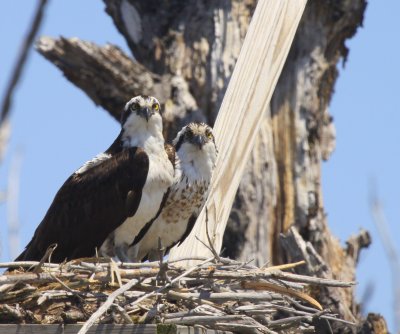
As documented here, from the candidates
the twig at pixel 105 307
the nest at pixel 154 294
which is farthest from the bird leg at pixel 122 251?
the twig at pixel 105 307

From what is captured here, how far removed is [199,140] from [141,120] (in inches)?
16.1

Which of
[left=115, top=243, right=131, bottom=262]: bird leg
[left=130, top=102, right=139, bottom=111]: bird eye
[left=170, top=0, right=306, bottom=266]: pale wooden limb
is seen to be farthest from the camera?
[left=130, top=102, right=139, bottom=111]: bird eye

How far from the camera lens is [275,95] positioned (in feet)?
30.1

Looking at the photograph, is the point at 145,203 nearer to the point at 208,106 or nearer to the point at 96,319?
the point at 96,319

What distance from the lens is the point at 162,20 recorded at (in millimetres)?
9086

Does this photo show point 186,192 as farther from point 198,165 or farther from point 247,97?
point 247,97

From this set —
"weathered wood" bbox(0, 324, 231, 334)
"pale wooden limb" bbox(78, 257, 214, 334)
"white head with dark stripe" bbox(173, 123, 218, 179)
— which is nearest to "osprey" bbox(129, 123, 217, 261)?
"white head with dark stripe" bbox(173, 123, 218, 179)

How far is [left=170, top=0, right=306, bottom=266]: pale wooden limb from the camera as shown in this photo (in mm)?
5500

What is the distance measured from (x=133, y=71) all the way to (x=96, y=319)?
486 cm

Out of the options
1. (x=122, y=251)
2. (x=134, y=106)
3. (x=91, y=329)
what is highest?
(x=134, y=106)

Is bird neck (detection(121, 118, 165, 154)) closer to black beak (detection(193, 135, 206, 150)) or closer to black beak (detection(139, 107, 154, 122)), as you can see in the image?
black beak (detection(139, 107, 154, 122))

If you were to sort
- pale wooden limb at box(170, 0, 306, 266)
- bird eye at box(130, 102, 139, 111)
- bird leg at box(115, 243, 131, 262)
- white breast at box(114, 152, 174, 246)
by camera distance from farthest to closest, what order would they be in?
bird eye at box(130, 102, 139, 111) → bird leg at box(115, 243, 131, 262) → white breast at box(114, 152, 174, 246) → pale wooden limb at box(170, 0, 306, 266)

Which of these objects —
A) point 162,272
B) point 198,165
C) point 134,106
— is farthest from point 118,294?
point 134,106

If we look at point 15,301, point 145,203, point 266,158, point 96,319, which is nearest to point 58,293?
point 15,301
